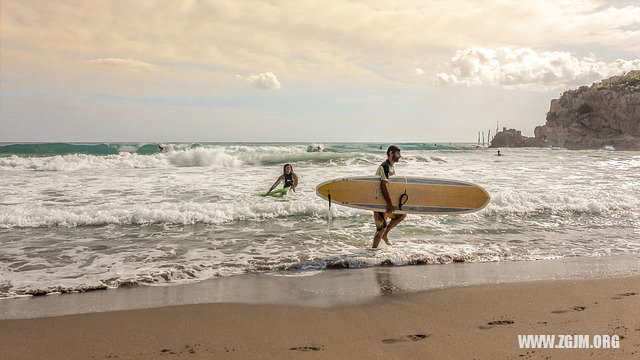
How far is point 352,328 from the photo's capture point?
3.65m

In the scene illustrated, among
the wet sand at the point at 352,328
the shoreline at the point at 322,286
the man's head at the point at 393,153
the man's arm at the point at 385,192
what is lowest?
the shoreline at the point at 322,286

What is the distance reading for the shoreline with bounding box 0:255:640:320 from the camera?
173 inches

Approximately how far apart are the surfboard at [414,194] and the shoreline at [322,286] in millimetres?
1994

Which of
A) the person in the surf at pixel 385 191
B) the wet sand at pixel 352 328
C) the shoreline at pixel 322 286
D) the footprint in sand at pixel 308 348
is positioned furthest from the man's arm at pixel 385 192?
the footprint in sand at pixel 308 348

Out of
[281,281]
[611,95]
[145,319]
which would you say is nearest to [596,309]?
[281,281]

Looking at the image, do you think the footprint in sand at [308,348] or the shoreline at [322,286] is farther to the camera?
the shoreline at [322,286]

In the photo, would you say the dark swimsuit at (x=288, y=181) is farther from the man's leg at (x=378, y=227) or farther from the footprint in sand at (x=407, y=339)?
the footprint in sand at (x=407, y=339)

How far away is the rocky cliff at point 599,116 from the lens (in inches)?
2758

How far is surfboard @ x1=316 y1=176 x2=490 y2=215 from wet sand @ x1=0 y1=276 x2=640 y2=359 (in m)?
3.24

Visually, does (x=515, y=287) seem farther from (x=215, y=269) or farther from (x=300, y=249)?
(x=215, y=269)

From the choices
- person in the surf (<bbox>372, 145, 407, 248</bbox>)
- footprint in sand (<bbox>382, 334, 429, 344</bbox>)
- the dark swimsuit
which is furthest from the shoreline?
the dark swimsuit

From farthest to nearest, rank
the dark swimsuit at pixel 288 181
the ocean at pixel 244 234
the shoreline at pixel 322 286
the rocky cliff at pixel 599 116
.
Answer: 1. the rocky cliff at pixel 599 116
2. the dark swimsuit at pixel 288 181
3. the ocean at pixel 244 234
4. the shoreline at pixel 322 286

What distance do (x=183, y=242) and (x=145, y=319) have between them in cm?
353

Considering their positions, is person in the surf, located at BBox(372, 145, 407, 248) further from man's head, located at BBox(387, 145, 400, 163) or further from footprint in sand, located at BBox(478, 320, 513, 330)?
footprint in sand, located at BBox(478, 320, 513, 330)
